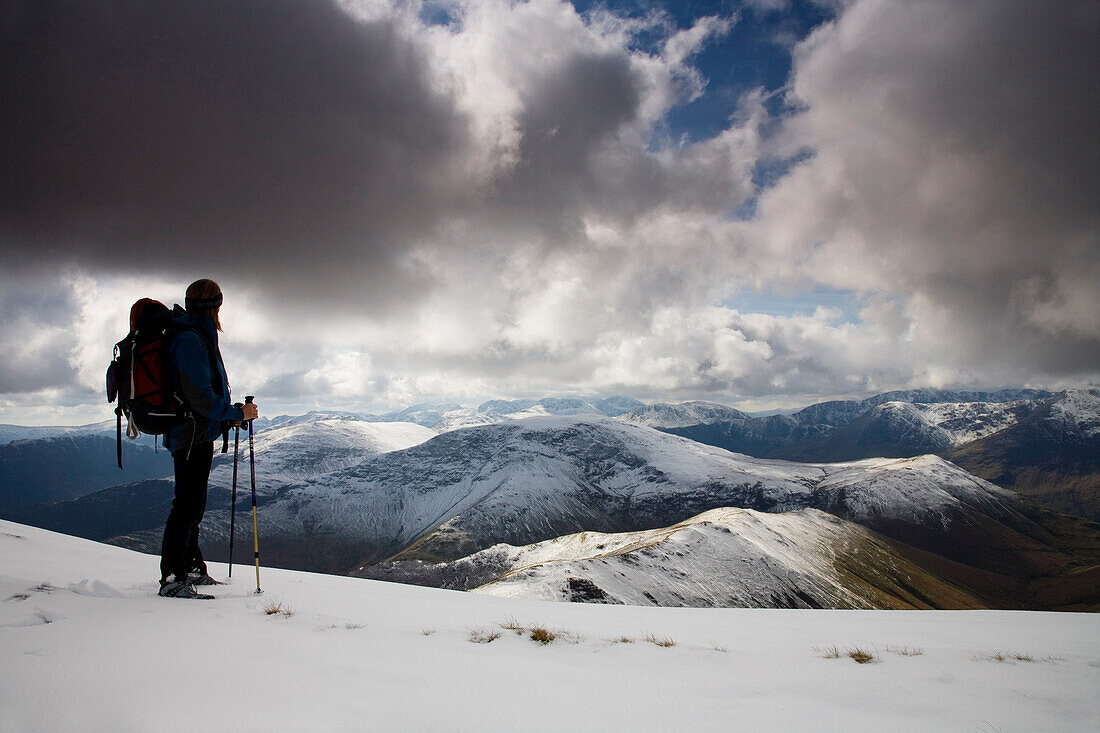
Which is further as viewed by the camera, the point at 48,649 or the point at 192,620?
the point at 192,620

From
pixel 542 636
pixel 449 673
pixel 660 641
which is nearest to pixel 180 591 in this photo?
pixel 449 673

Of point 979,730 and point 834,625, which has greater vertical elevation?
point 979,730

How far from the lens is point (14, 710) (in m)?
3.37

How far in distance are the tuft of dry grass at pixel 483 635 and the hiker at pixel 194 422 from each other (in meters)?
4.47

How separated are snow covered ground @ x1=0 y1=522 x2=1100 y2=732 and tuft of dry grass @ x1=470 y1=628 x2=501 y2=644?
0.06 metres

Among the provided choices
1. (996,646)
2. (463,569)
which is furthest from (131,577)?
(463,569)

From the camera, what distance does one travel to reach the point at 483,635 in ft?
21.5

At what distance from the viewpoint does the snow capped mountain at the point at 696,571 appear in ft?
310

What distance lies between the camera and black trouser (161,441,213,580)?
7.82 meters

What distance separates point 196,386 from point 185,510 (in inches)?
85.8

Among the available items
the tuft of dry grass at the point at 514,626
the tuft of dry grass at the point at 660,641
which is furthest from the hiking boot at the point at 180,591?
the tuft of dry grass at the point at 660,641

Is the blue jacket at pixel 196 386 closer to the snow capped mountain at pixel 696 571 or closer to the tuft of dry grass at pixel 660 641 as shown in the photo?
the tuft of dry grass at pixel 660 641

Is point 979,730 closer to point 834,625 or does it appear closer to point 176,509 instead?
point 834,625

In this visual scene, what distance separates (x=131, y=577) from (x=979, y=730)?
12.3 m
